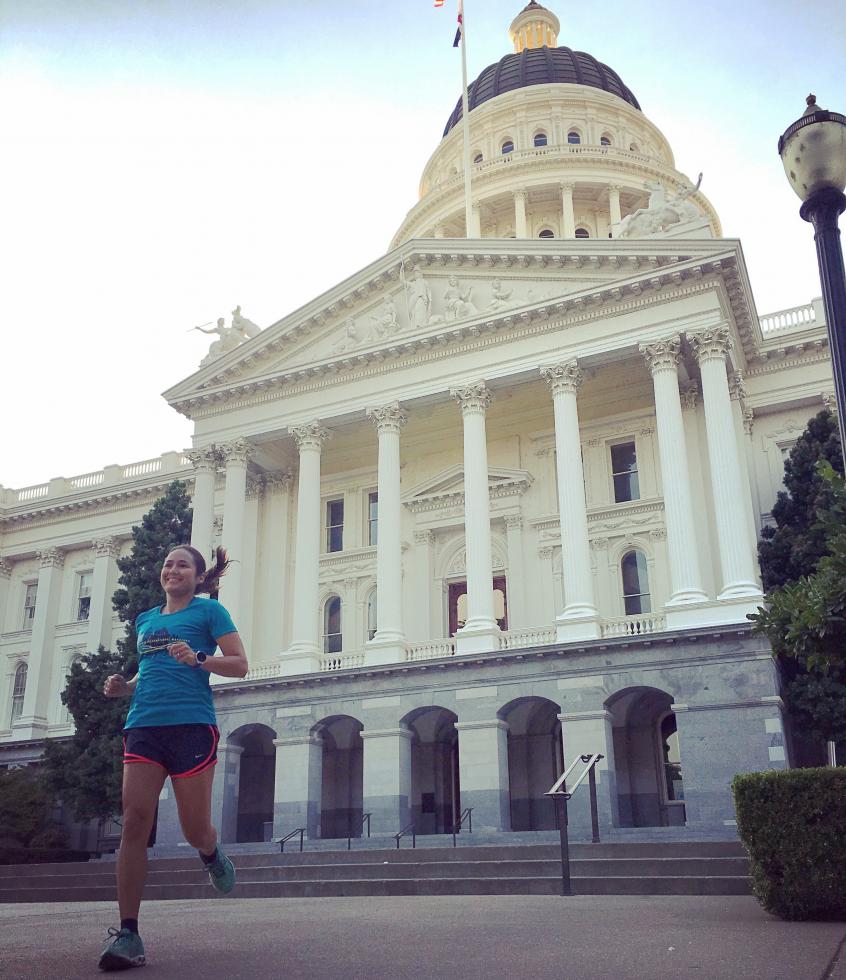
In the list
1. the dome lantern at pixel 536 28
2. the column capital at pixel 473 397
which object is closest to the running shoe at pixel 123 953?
the column capital at pixel 473 397

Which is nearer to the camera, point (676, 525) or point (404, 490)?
point (676, 525)

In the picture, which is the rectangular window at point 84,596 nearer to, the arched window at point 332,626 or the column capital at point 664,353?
the arched window at point 332,626

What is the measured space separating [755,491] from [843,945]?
2907 centimetres

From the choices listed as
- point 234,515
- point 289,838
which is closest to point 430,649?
point 289,838

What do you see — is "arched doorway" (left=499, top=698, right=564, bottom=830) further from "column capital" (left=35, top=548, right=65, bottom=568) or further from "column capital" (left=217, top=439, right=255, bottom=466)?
"column capital" (left=35, top=548, right=65, bottom=568)

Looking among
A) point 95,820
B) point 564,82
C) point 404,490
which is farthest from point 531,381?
point 564,82

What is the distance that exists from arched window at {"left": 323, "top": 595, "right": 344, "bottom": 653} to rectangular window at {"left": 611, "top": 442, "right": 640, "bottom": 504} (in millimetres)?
11349

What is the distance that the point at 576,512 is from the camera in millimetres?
30359

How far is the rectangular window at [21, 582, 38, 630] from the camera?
51375 millimetres

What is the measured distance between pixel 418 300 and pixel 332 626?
41.4 feet

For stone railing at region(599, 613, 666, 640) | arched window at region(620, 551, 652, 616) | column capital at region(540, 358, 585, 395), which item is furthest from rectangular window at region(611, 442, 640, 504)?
stone railing at region(599, 613, 666, 640)

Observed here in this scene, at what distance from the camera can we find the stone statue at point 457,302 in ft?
113

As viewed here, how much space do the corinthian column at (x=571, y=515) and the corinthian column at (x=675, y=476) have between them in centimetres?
232

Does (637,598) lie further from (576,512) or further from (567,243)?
(567,243)
